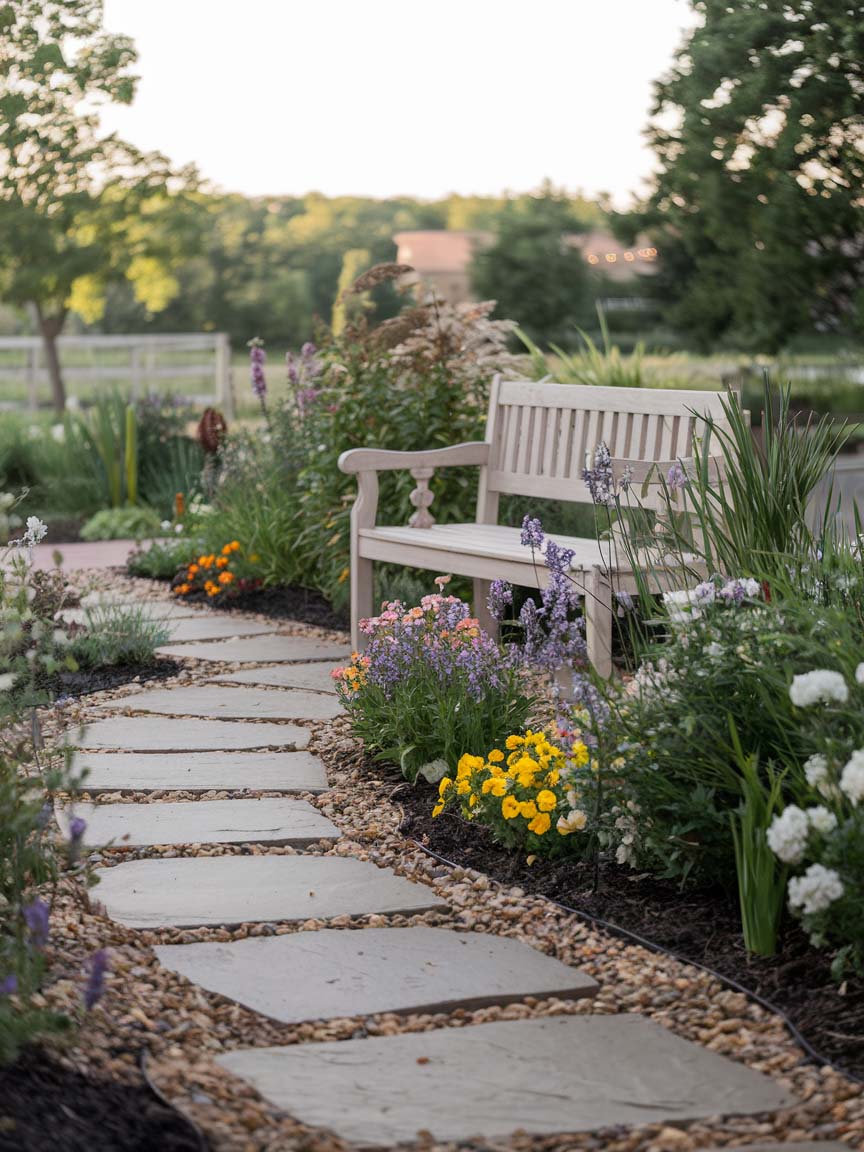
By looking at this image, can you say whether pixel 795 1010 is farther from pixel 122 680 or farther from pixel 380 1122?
pixel 122 680

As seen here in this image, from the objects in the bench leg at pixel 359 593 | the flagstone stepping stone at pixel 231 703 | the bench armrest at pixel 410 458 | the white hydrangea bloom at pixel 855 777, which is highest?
the bench armrest at pixel 410 458

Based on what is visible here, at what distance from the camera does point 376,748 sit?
13.0ft

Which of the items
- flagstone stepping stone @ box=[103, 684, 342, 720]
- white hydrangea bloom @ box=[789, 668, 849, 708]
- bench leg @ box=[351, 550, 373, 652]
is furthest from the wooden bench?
white hydrangea bloom @ box=[789, 668, 849, 708]

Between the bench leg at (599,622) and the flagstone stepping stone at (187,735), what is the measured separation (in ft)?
3.13

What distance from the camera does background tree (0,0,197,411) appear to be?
35.3ft

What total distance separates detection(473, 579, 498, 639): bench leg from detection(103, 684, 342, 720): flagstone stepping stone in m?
0.83

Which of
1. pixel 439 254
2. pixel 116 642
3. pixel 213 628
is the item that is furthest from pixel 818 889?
pixel 439 254

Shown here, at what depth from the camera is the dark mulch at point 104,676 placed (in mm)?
4926

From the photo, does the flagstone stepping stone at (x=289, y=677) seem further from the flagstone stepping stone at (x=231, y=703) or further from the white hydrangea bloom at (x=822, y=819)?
the white hydrangea bloom at (x=822, y=819)

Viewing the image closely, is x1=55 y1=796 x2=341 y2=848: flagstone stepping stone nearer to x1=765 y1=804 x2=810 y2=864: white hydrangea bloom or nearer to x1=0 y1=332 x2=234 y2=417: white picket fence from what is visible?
x1=765 y1=804 x2=810 y2=864: white hydrangea bloom

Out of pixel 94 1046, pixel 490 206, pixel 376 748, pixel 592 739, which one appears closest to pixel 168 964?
pixel 94 1046

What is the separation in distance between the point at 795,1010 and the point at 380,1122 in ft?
2.66

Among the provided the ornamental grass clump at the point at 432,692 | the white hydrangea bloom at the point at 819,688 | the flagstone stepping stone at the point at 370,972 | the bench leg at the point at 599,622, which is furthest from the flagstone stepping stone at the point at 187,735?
the white hydrangea bloom at the point at 819,688

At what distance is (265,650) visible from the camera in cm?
565
